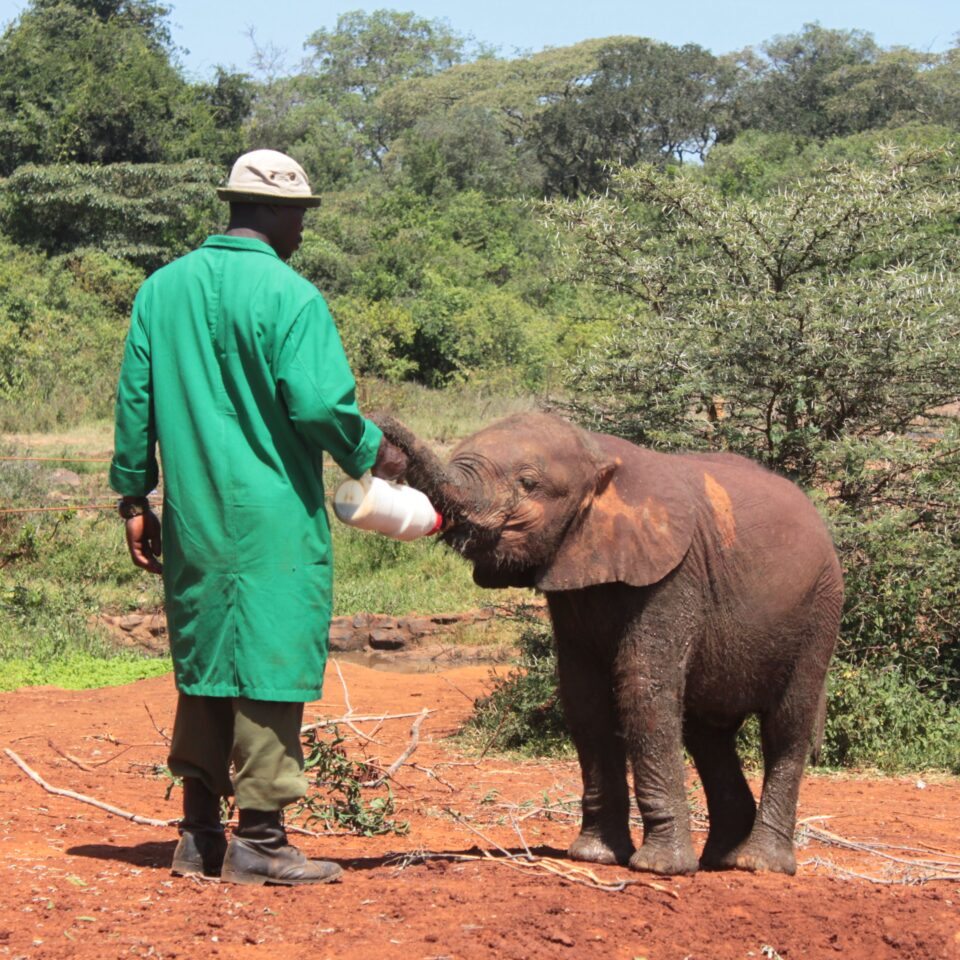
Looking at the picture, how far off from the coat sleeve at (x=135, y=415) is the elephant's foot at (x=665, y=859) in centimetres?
209

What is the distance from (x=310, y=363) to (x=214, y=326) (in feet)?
1.03

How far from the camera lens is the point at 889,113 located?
43156 mm

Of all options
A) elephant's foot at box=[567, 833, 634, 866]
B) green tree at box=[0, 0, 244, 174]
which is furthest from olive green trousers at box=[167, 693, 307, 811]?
green tree at box=[0, 0, 244, 174]

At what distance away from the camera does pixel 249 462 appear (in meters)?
3.93

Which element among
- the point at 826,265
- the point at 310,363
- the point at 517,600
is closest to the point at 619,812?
the point at 310,363

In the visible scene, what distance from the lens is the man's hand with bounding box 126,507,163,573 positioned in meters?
4.25

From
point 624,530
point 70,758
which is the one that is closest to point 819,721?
point 624,530

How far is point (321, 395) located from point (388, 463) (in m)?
0.33

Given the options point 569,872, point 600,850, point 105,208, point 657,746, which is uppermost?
point 105,208

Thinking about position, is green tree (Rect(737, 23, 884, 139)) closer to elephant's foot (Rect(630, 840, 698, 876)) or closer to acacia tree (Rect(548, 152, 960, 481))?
acacia tree (Rect(548, 152, 960, 481))

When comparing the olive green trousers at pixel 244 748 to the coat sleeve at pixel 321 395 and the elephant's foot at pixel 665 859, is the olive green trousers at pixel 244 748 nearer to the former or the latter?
the coat sleeve at pixel 321 395

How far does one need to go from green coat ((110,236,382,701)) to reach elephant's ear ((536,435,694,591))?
0.93m

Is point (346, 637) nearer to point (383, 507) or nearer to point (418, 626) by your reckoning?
point (418, 626)

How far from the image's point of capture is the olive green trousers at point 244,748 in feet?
13.1
